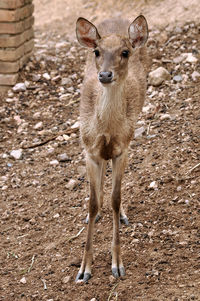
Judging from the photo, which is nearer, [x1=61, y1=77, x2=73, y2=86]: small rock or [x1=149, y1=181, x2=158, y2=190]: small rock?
[x1=149, y1=181, x2=158, y2=190]: small rock

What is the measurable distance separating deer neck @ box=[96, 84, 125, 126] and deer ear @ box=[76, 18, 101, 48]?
50 cm

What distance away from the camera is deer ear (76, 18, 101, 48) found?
483 centimetres

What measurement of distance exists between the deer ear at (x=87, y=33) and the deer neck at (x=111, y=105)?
0.50 metres

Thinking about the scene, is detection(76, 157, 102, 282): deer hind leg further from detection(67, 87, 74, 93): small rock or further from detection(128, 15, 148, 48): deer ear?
detection(67, 87, 74, 93): small rock

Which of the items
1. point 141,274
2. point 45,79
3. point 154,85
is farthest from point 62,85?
point 141,274

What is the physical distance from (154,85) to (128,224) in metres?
3.37

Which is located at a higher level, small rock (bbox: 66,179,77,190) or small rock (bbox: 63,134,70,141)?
small rock (bbox: 66,179,77,190)

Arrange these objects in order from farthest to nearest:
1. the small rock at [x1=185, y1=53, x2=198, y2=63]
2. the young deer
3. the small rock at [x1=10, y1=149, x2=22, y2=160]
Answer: the small rock at [x1=185, y1=53, x2=198, y2=63], the small rock at [x1=10, y1=149, x2=22, y2=160], the young deer

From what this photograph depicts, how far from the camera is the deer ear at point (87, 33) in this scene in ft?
15.8

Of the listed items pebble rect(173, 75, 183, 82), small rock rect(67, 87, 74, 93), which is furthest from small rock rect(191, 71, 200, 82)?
small rock rect(67, 87, 74, 93)

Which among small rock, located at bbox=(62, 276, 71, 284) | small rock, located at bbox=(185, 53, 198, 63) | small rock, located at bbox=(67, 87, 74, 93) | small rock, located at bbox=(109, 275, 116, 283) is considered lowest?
small rock, located at bbox=(67, 87, 74, 93)

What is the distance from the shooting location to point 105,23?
256 inches

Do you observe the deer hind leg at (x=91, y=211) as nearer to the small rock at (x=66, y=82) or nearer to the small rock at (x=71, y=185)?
the small rock at (x=71, y=185)

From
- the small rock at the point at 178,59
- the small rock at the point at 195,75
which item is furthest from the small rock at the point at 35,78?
the small rock at the point at 195,75
